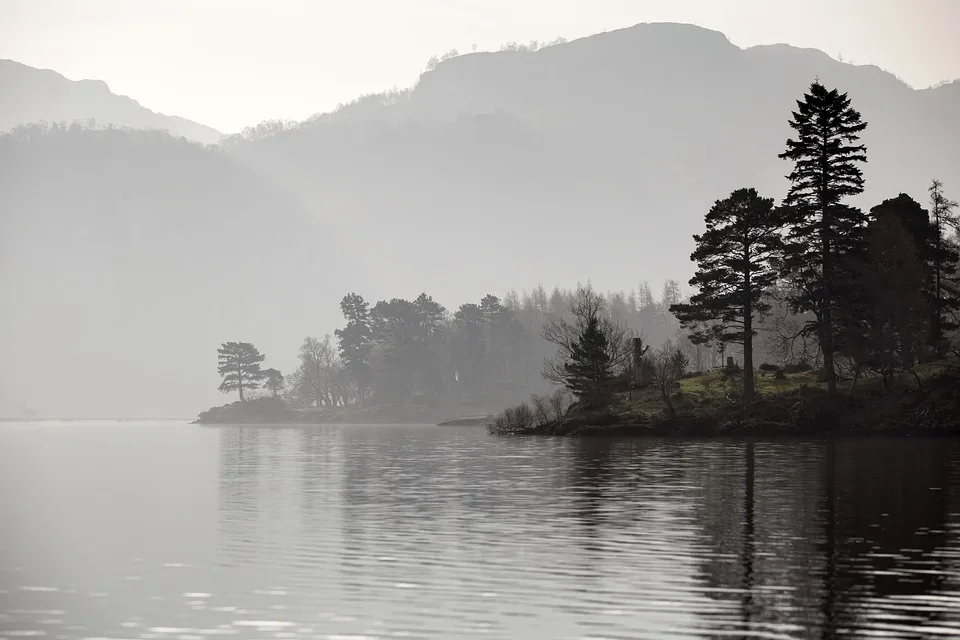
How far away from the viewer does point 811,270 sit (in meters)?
84.9

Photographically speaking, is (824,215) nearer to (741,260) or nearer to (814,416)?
(741,260)

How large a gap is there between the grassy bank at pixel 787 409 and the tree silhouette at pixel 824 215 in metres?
2.61

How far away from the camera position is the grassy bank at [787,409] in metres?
79.1

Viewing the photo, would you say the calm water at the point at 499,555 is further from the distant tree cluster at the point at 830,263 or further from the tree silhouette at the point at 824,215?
the tree silhouette at the point at 824,215

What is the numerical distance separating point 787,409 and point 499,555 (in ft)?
213

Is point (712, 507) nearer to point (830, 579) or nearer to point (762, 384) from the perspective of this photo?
point (830, 579)

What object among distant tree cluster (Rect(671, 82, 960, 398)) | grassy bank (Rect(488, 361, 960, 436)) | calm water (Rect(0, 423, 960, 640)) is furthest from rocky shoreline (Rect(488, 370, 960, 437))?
calm water (Rect(0, 423, 960, 640))

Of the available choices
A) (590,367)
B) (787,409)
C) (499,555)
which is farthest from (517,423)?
(499,555)

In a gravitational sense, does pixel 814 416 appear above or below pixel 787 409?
below

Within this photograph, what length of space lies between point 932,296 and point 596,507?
6517cm

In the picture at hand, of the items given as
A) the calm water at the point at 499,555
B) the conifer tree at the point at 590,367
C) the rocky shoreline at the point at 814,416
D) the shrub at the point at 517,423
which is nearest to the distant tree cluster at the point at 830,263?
the rocky shoreline at the point at 814,416

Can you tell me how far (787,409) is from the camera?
85.2 m

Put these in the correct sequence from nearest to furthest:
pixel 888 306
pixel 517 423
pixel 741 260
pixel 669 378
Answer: pixel 888 306 → pixel 741 260 → pixel 669 378 → pixel 517 423

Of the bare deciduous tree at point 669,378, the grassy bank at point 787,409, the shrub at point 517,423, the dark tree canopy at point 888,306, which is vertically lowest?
the shrub at point 517,423
